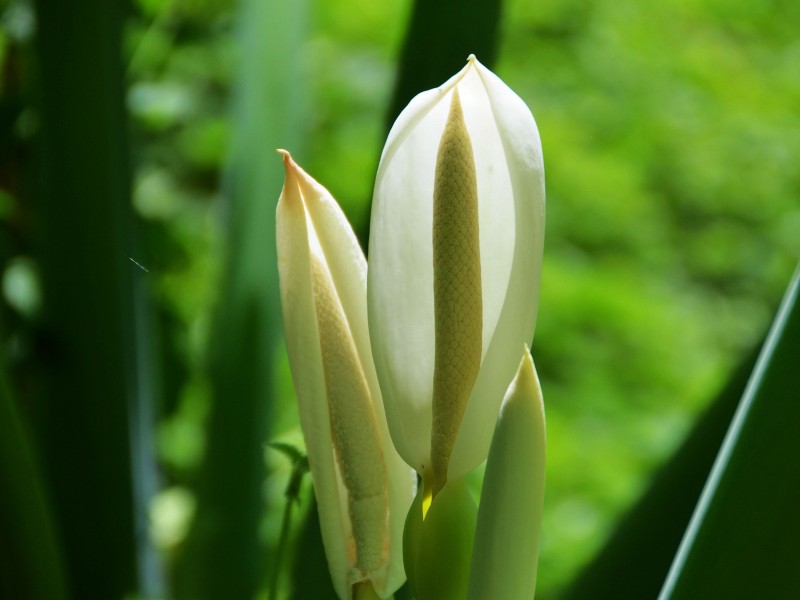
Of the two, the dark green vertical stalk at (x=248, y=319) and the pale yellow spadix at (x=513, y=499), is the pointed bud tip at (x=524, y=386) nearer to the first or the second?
the pale yellow spadix at (x=513, y=499)

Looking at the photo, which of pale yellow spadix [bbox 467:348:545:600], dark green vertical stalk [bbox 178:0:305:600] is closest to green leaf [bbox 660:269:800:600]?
A: pale yellow spadix [bbox 467:348:545:600]

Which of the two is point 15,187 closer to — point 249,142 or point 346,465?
point 249,142

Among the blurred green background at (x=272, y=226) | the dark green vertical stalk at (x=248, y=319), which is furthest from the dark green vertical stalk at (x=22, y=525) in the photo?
the dark green vertical stalk at (x=248, y=319)

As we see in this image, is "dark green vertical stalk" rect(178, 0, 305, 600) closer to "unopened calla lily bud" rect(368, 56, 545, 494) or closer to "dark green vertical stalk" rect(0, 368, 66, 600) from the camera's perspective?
"dark green vertical stalk" rect(0, 368, 66, 600)

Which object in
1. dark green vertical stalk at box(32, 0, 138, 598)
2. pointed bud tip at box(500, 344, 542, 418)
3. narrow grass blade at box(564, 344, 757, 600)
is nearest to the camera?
pointed bud tip at box(500, 344, 542, 418)

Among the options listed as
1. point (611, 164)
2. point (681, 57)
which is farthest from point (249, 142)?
point (681, 57)
